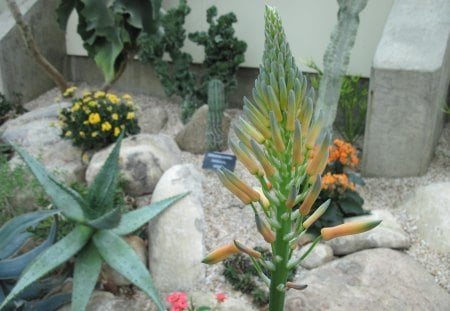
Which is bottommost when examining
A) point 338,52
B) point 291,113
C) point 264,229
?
point 264,229

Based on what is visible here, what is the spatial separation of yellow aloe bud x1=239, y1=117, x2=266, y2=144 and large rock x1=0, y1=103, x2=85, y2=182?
10.9 ft

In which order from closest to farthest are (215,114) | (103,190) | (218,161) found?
(103,190)
(218,161)
(215,114)

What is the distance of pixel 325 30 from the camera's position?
5.52 meters

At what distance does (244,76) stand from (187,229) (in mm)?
2994

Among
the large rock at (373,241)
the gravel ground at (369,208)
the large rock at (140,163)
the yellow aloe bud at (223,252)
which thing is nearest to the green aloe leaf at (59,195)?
the gravel ground at (369,208)

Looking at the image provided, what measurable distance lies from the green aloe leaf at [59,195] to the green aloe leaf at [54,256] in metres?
0.10

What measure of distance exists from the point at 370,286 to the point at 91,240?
1.73m

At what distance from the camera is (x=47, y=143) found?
5.15 metres

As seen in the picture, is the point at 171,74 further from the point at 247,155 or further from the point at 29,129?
the point at 247,155

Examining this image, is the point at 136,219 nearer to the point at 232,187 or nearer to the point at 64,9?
the point at 232,187

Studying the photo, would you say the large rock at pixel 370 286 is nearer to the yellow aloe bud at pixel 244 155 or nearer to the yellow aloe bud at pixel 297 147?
the yellow aloe bud at pixel 244 155

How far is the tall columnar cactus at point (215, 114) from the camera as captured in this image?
189 inches

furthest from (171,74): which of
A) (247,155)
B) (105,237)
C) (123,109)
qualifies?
(247,155)

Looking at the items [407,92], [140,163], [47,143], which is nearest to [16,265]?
[140,163]
